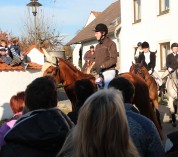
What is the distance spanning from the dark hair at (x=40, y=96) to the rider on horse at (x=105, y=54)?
467 centimetres

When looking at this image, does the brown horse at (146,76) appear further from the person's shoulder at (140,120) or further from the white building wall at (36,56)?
the white building wall at (36,56)

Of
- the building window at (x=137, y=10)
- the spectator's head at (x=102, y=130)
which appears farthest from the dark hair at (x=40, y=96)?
the building window at (x=137, y=10)

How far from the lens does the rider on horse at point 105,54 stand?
810 cm

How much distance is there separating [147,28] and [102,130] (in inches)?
807

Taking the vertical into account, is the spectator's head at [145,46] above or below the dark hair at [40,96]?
above

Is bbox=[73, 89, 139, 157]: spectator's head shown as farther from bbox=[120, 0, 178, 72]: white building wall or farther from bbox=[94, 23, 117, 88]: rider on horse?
bbox=[120, 0, 178, 72]: white building wall

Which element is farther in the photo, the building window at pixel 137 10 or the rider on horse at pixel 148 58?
the building window at pixel 137 10

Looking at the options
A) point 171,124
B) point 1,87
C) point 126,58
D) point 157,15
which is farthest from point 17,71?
point 126,58

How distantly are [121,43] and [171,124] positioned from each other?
1502cm

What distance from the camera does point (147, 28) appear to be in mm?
22453

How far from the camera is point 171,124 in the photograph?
36.9 ft

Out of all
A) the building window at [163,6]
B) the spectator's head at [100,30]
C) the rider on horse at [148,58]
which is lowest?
the rider on horse at [148,58]

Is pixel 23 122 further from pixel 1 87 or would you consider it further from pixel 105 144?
pixel 1 87

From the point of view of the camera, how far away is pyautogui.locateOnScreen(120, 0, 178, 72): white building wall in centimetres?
1994
